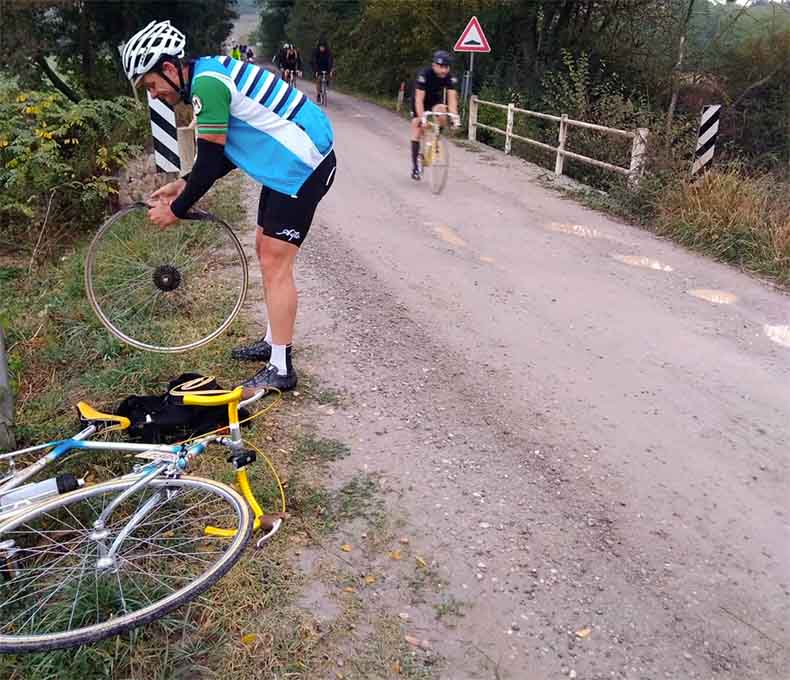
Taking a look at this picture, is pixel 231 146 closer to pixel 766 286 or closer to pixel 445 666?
pixel 445 666

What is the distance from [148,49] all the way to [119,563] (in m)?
2.40

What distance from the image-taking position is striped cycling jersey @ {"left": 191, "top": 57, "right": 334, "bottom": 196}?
3576mm

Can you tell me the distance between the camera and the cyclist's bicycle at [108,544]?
2592 mm

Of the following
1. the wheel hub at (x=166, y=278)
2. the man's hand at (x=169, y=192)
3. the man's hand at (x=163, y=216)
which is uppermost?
the man's hand at (x=169, y=192)

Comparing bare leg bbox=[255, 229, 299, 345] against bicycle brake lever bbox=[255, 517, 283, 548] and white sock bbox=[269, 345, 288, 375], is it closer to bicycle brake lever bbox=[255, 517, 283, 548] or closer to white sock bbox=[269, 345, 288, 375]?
white sock bbox=[269, 345, 288, 375]

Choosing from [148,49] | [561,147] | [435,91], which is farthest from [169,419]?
[561,147]

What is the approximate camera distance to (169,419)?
363 centimetres

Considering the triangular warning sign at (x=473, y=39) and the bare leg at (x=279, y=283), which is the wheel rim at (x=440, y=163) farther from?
the triangular warning sign at (x=473, y=39)

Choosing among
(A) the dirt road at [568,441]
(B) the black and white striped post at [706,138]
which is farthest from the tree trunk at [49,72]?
(B) the black and white striped post at [706,138]

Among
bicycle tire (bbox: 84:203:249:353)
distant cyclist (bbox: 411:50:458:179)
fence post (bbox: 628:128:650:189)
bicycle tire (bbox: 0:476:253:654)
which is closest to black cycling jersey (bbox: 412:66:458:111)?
distant cyclist (bbox: 411:50:458:179)

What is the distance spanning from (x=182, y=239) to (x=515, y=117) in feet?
46.3

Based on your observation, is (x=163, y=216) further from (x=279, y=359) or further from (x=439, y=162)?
(x=439, y=162)

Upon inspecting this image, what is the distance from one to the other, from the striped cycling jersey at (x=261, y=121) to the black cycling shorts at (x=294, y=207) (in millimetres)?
49

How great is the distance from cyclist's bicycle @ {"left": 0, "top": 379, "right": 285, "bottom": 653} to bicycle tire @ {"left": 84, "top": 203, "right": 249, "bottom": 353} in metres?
1.68
